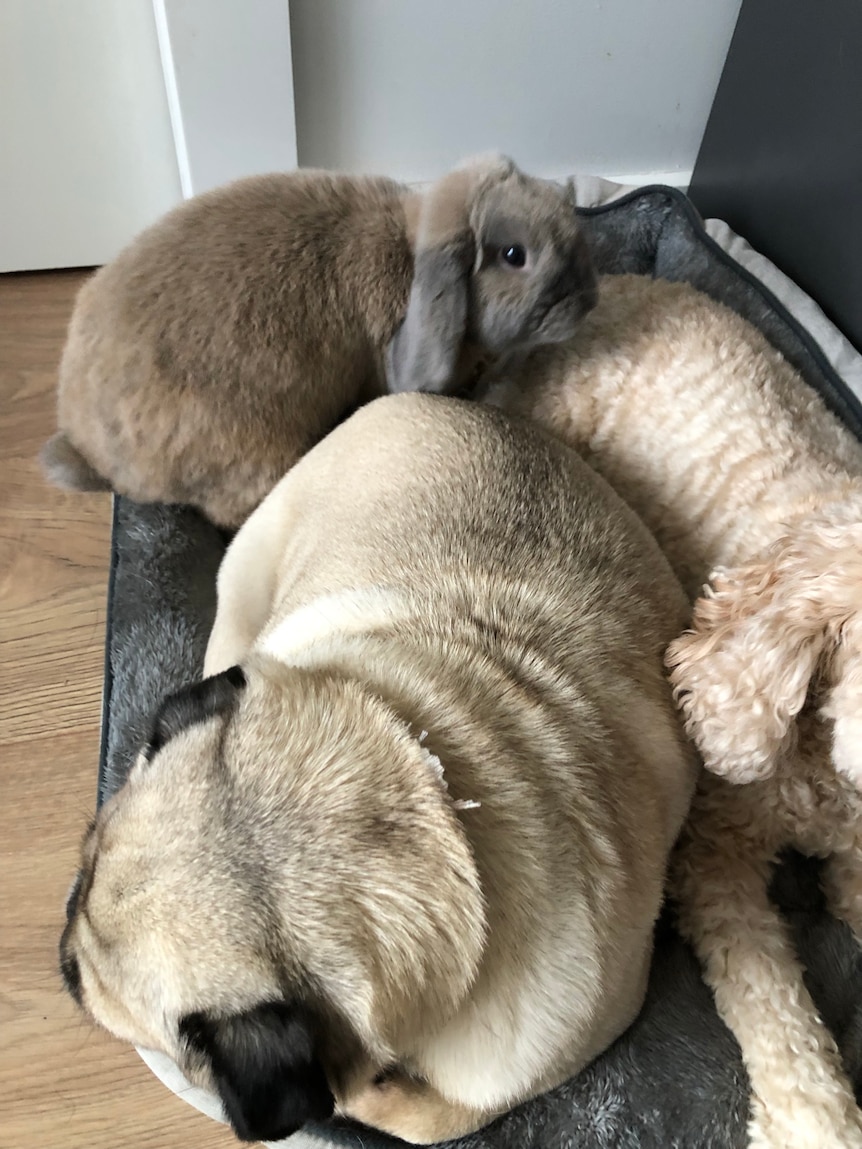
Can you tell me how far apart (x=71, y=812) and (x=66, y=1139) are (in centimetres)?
45

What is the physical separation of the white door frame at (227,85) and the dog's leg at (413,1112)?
1.69 m

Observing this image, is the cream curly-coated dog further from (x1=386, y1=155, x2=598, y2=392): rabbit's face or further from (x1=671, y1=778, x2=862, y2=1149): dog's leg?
(x1=386, y1=155, x2=598, y2=392): rabbit's face

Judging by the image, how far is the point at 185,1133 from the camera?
1301 millimetres

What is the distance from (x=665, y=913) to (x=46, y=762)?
1.00 meters

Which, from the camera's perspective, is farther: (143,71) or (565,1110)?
(143,71)

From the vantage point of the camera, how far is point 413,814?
766mm

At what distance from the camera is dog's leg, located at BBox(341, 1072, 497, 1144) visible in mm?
965

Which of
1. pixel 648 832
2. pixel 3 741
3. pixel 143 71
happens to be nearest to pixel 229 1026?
Result: pixel 648 832

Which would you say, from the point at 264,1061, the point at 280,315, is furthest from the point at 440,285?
the point at 264,1061

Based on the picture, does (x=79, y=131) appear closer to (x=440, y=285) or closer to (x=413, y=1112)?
(x=440, y=285)

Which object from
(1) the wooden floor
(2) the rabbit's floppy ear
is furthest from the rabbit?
(1) the wooden floor

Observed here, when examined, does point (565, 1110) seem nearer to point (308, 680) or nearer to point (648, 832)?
point (648, 832)

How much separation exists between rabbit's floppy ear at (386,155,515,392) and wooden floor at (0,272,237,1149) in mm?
755

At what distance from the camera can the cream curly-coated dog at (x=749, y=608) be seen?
40.5 inches
